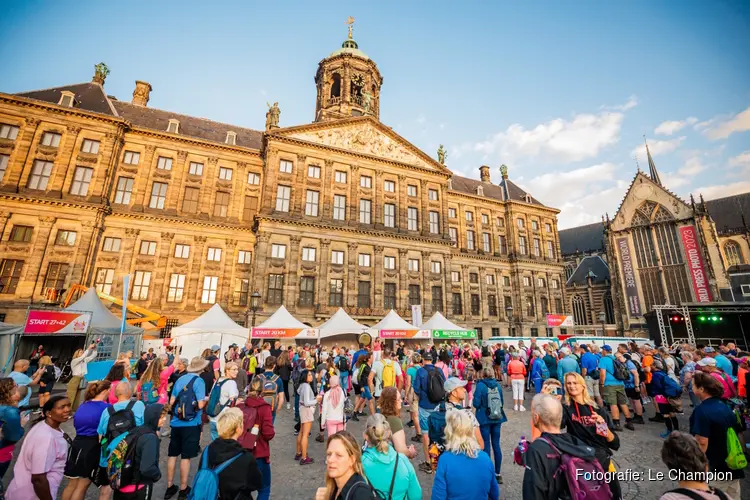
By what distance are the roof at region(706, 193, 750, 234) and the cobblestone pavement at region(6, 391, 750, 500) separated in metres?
57.2

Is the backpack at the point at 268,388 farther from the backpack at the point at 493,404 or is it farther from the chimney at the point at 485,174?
the chimney at the point at 485,174

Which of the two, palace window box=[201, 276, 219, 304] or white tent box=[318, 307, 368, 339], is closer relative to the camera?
white tent box=[318, 307, 368, 339]

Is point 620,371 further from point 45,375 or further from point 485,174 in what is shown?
point 485,174

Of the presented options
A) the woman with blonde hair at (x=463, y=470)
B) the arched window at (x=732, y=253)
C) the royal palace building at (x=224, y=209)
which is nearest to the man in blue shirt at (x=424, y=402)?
the woman with blonde hair at (x=463, y=470)

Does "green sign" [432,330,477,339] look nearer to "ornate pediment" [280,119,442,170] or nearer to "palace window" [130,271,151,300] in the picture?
"ornate pediment" [280,119,442,170]

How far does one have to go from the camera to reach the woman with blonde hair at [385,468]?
116 inches

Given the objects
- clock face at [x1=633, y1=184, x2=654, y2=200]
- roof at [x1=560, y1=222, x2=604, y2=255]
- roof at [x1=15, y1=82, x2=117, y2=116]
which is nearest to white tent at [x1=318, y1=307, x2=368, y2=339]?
roof at [x1=15, y1=82, x2=117, y2=116]

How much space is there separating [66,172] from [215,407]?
3067cm

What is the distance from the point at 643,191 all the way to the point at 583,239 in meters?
15.7

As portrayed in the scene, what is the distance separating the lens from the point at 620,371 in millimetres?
9758

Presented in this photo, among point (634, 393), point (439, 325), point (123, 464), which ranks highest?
A: point (439, 325)

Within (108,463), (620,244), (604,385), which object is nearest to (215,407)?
(108,463)

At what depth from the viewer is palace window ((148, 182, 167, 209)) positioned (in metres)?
28.8

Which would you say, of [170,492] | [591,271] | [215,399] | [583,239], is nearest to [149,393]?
[215,399]
